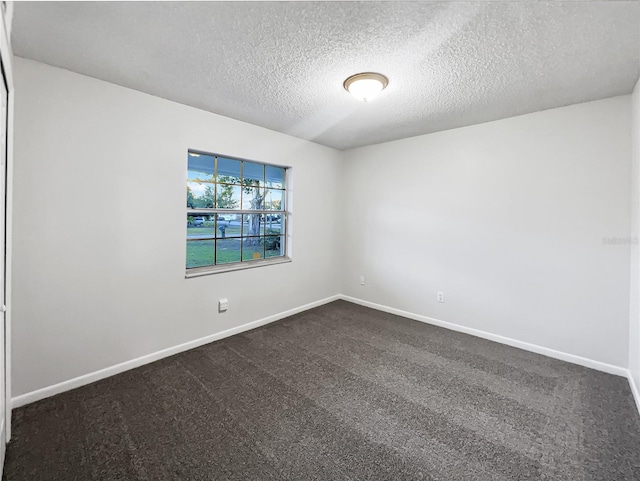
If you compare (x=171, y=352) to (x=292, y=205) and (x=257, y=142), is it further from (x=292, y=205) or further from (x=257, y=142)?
(x=257, y=142)

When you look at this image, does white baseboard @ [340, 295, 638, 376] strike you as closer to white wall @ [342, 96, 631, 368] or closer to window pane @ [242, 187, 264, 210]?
white wall @ [342, 96, 631, 368]

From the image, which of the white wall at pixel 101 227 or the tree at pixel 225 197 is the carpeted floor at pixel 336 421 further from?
the tree at pixel 225 197

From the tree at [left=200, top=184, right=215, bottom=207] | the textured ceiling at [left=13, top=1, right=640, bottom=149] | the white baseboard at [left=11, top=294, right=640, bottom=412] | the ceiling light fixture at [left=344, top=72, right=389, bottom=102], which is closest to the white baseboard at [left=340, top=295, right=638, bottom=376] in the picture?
the white baseboard at [left=11, top=294, right=640, bottom=412]

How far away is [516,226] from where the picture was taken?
9.84 ft

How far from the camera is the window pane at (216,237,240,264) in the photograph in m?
3.26

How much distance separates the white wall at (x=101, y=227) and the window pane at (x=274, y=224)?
78 centimetres

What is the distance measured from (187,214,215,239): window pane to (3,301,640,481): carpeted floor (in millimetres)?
1200

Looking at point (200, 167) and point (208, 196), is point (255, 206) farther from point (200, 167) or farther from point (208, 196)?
point (200, 167)

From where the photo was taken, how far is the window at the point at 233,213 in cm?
307

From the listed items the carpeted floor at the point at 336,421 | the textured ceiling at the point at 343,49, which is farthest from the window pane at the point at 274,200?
the carpeted floor at the point at 336,421

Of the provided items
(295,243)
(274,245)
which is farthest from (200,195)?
(295,243)

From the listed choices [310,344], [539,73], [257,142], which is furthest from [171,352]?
[539,73]

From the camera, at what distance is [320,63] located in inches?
79.5

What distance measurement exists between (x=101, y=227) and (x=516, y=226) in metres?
3.89
